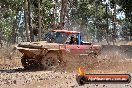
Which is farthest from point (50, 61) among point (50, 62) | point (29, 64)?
point (29, 64)

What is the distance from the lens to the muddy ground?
12.5m

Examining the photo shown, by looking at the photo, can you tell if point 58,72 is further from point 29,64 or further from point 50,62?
point 29,64

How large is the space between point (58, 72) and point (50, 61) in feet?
5.59

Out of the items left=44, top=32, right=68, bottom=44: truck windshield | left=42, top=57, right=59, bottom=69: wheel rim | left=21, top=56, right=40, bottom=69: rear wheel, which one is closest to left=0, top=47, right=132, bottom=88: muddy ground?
left=21, top=56, right=40, bottom=69: rear wheel

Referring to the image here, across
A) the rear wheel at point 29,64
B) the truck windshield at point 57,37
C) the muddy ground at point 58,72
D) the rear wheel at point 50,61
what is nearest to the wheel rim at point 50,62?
the rear wheel at point 50,61

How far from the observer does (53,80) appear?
534 inches

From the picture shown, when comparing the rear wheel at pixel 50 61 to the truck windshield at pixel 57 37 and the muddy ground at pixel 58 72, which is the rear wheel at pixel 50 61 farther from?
the truck windshield at pixel 57 37

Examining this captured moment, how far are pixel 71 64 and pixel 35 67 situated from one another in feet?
6.18

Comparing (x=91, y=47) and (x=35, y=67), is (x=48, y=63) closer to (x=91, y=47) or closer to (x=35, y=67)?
(x=35, y=67)

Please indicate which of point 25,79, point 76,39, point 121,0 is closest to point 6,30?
point 121,0

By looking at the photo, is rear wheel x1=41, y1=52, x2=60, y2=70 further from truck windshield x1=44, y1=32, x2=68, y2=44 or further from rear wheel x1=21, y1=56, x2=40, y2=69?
truck windshield x1=44, y1=32, x2=68, y2=44

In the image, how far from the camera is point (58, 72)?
1675 cm

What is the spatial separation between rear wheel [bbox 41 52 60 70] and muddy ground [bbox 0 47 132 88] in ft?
1.87

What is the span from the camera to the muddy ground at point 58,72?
1251 cm
